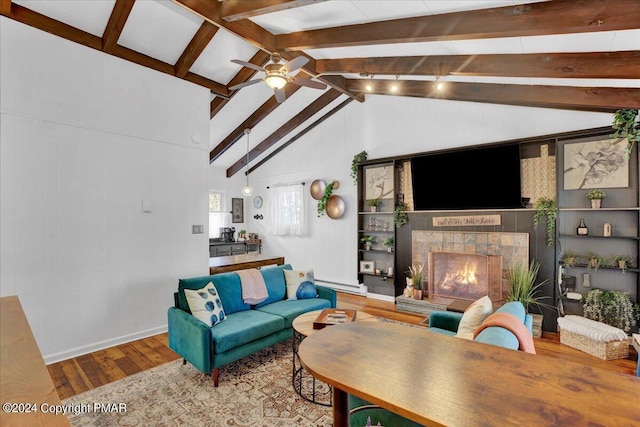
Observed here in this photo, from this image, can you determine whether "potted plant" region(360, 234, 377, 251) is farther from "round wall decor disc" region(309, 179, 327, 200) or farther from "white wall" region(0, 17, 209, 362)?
"white wall" region(0, 17, 209, 362)

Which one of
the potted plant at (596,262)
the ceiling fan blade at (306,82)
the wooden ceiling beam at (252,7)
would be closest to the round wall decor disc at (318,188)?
the ceiling fan blade at (306,82)

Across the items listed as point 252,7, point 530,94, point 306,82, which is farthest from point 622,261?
point 252,7

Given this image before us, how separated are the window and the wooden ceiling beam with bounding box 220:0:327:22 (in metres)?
5.36

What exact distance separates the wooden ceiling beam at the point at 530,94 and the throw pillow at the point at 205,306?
380cm

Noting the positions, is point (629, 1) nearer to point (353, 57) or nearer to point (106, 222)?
point (353, 57)

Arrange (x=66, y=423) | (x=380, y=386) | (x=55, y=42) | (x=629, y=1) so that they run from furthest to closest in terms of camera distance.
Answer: (x=55, y=42) < (x=629, y=1) < (x=380, y=386) < (x=66, y=423)

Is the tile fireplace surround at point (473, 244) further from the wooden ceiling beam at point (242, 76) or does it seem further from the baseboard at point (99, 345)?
the baseboard at point (99, 345)

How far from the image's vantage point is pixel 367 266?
576 centimetres

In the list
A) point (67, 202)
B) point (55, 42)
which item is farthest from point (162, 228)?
point (55, 42)

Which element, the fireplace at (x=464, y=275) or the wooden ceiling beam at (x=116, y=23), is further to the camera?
the fireplace at (x=464, y=275)

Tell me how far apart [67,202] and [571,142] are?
5.95 metres

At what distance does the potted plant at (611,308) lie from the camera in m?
3.42

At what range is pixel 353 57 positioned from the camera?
4.06 meters

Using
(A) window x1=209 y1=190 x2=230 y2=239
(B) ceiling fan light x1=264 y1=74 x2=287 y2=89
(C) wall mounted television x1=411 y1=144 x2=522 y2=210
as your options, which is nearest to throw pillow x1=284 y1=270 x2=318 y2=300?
(C) wall mounted television x1=411 y1=144 x2=522 y2=210
